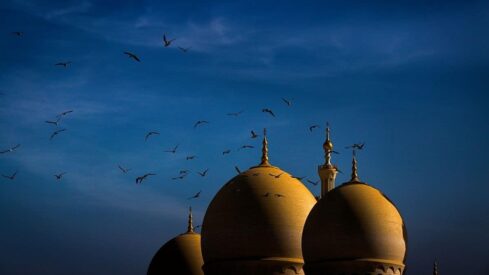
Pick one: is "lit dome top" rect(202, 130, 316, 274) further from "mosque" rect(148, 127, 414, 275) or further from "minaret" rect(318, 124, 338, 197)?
"minaret" rect(318, 124, 338, 197)

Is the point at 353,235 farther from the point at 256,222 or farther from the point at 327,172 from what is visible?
the point at 327,172

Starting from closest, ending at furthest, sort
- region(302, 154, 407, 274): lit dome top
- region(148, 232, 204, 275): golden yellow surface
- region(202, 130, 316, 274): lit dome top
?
region(302, 154, 407, 274): lit dome top < region(202, 130, 316, 274): lit dome top < region(148, 232, 204, 275): golden yellow surface

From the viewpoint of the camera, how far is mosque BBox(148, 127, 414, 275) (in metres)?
46.0

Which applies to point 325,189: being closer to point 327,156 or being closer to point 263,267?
point 327,156

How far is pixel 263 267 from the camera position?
48.4 m

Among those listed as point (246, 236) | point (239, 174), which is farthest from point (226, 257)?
point (239, 174)

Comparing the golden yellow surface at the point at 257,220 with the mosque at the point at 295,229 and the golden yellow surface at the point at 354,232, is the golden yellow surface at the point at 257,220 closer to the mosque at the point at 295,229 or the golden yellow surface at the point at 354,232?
the mosque at the point at 295,229

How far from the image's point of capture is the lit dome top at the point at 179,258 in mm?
55397

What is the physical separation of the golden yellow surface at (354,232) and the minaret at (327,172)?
10409mm

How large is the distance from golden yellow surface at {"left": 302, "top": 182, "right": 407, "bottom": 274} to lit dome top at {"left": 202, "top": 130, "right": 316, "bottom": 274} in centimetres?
206

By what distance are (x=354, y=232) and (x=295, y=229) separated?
421cm

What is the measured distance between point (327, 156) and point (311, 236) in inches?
505

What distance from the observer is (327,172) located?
191ft

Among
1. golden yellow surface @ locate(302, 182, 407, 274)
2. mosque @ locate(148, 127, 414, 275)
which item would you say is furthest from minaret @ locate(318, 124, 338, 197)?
golden yellow surface @ locate(302, 182, 407, 274)
